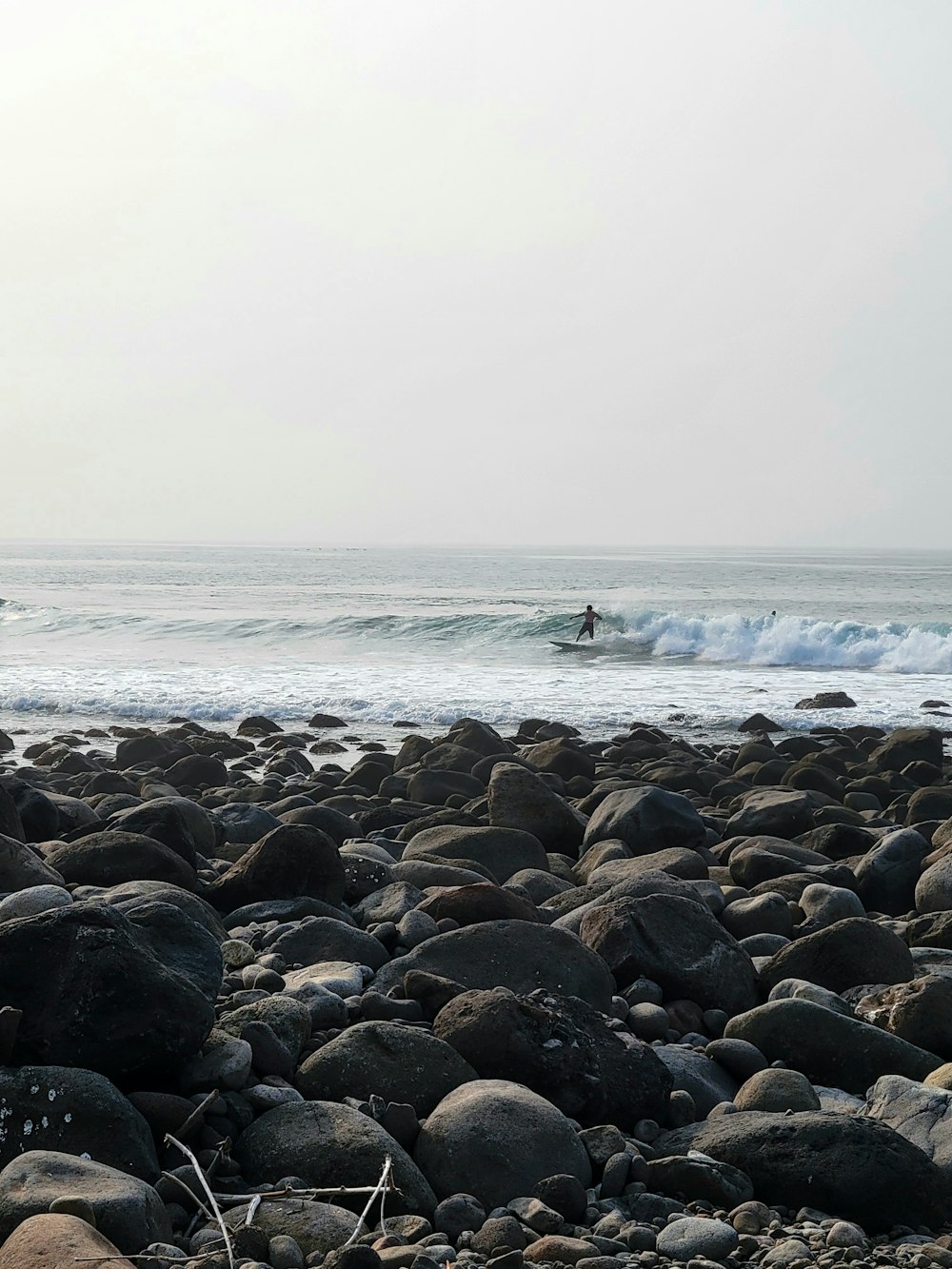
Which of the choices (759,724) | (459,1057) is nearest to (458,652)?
(759,724)

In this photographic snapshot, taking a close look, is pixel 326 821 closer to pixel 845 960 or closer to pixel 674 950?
pixel 674 950

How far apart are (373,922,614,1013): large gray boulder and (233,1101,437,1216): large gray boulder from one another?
1.21 meters

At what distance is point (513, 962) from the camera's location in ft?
16.5

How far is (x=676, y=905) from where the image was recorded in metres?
5.61

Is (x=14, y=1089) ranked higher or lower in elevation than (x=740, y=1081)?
higher

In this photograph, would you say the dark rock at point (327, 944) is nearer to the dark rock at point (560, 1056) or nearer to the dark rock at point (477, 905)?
the dark rock at point (477, 905)

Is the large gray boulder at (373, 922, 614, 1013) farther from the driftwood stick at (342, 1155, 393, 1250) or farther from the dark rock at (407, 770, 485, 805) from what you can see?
the dark rock at (407, 770, 485, 805)

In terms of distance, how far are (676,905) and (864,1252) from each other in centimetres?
223

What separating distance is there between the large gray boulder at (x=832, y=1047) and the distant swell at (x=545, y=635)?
23.0 m

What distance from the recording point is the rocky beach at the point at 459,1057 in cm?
338

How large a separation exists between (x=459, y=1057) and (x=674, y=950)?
4.98 ft

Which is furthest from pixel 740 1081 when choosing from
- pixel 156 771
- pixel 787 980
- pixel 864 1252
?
pixel 156 771

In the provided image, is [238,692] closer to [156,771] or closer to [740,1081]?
[156,771]

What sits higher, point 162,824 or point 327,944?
point 162,824
